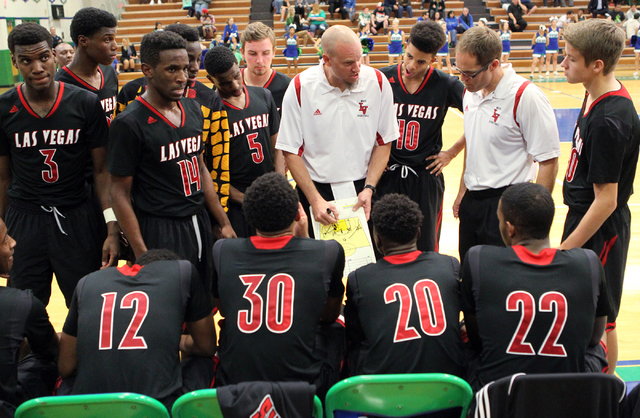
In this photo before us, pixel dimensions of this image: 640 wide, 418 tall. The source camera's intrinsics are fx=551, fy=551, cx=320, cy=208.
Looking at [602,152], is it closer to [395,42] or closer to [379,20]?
[395,42]

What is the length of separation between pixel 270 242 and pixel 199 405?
73 centimetres

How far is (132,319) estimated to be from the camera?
217cm

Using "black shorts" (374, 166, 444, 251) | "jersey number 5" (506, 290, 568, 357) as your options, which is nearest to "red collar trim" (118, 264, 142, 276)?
"jersey number 5" (506, 290, 568, 357)

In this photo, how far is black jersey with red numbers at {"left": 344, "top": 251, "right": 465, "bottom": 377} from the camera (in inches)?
85.7

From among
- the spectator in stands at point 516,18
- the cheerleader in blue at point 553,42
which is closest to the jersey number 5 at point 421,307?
the cheerleader in blue at point 553,42

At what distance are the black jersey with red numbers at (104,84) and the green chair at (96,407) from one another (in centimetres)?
207

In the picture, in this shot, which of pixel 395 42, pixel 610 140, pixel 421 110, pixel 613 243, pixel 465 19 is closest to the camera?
pixel 610 140

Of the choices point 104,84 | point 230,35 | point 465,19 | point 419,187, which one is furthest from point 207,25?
point 419,187

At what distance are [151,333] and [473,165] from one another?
2149 mm

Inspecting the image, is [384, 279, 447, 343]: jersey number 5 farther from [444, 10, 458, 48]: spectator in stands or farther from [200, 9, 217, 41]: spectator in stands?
[200, 9, 217, 41]: spectator in stands

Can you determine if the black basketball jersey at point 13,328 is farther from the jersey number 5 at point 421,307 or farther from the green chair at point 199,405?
the jersey number 5 at point 421,307

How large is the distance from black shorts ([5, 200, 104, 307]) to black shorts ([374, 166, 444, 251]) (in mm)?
1933

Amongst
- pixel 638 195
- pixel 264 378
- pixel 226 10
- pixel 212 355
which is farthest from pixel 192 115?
pixel 226 10

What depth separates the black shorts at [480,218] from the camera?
3.31 meters
